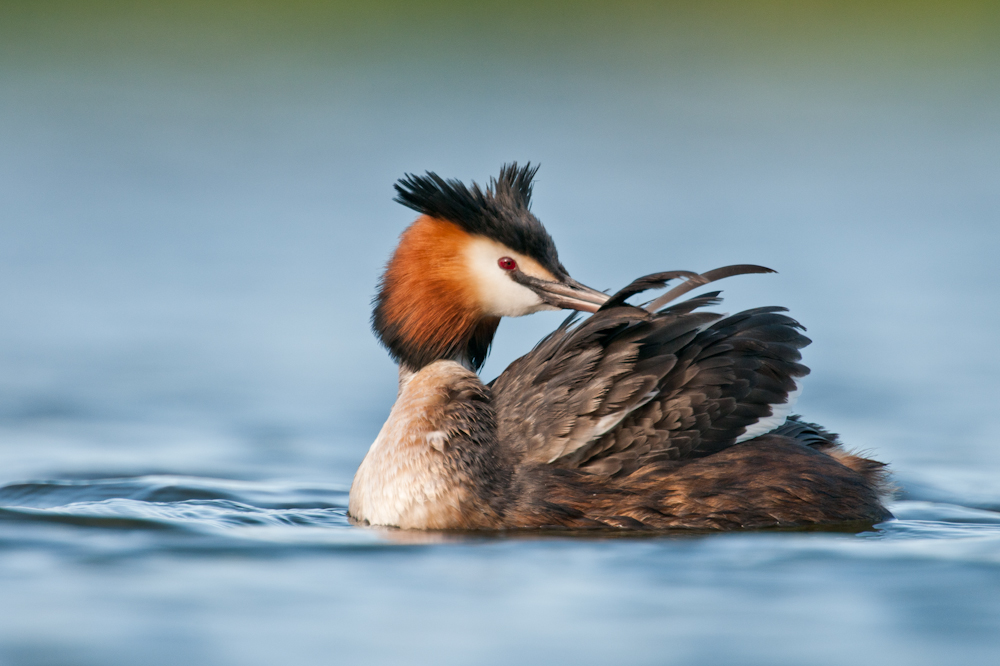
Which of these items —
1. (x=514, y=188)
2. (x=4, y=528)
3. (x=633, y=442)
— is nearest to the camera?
(x=4, y=528)

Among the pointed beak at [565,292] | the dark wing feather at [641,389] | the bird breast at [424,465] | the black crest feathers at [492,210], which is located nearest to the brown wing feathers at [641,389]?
the dark wing feather at [641,389]

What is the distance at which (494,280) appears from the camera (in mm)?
7473

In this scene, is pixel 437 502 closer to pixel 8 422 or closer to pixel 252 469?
pixel 252 469

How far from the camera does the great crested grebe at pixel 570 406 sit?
6848 millimetres

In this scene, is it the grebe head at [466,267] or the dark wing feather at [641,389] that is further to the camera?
the grebe head at [466,267]

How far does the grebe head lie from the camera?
7.46 metres

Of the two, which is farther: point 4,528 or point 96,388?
point 96,388

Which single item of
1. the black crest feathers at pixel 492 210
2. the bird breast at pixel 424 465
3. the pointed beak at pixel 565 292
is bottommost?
the bird breast at pixel 424 465

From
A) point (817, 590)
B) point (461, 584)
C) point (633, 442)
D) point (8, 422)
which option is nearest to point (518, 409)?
point (633, 442)

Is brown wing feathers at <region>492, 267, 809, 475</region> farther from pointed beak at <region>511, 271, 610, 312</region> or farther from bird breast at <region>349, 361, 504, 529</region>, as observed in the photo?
bird breast at <region>349, 361, 504, 529</region>

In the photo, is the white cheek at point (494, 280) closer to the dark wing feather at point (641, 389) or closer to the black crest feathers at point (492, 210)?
the black crest feathers at point (492, 210)

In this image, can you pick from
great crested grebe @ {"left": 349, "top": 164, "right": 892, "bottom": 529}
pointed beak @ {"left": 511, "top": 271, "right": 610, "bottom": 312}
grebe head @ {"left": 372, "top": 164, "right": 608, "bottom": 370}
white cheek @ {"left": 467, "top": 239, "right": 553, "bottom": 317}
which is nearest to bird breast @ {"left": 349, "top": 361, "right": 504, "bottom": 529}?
great crested grebe @ {"left": 349, "top": 164, "right": 892, "bottom": 529}

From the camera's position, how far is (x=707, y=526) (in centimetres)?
675

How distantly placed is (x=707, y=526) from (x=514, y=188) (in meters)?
2.07
